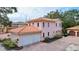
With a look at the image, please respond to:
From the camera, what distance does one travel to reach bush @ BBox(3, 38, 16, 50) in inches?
79.6

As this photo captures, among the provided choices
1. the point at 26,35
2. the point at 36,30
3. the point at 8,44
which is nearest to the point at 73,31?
the point at 36,30

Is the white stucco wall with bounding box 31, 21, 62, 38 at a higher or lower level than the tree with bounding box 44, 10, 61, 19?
lower

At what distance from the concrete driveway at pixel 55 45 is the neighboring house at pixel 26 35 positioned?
0.18 feet

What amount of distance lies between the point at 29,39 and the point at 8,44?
224 mm

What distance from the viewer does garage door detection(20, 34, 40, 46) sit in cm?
204

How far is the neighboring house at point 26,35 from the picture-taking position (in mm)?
2027

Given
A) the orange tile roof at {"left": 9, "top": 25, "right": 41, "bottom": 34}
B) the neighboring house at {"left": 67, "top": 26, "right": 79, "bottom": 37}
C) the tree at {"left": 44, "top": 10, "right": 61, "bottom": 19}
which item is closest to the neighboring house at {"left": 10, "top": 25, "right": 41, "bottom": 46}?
the orange tile roof at {"left": 9, "top": 25, "right": 41, "bottom": 34}

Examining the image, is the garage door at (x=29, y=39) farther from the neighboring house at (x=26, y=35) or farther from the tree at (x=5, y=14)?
the tree at (x=5, y=14)

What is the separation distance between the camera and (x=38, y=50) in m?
2.06

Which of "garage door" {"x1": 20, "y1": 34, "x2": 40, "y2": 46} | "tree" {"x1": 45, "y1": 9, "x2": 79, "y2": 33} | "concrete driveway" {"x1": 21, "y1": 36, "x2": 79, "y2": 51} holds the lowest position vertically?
"concrete driveway" {"x1": 21, "y1": 36, "x2": 79, "y2": 51}

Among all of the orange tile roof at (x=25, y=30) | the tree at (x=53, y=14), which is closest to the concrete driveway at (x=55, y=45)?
the orange tile roof at (x=25, y=30)

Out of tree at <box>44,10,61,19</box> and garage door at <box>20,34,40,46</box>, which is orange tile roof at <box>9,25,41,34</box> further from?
tree at <box>44,10,61,19</box>

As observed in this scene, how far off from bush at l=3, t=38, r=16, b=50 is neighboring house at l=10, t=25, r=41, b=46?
0.05m
